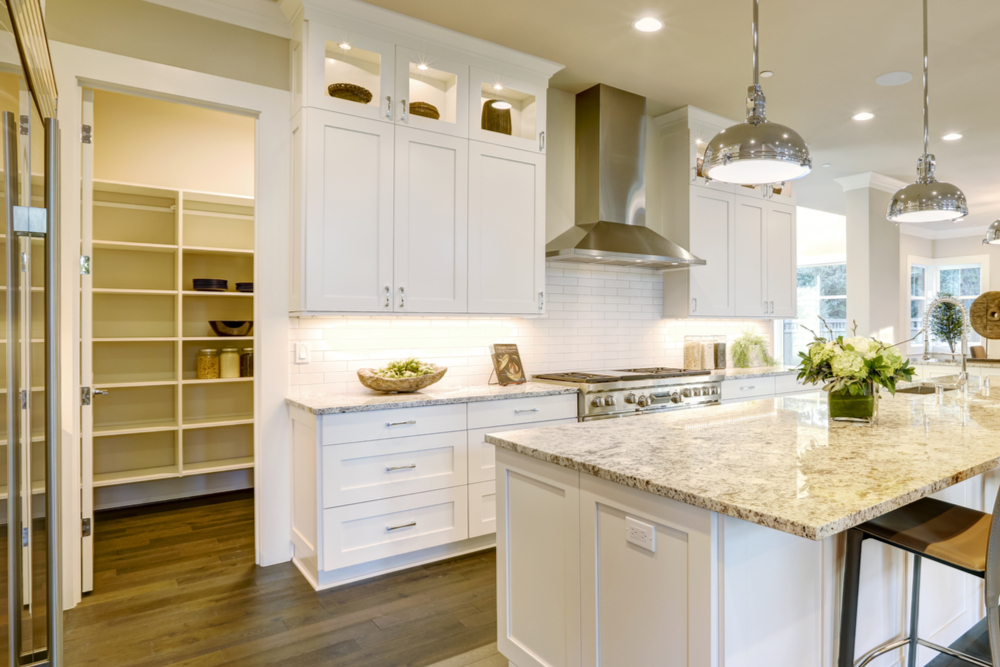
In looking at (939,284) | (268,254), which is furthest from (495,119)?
(939,284)

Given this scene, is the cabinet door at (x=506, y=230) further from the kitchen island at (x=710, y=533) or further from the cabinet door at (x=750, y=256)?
the cabinet door at (x=750, y=256)

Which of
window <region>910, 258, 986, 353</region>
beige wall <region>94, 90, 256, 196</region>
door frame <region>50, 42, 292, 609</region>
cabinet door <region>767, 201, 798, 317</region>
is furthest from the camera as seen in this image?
window <region>910, 258, 986, 353</region>

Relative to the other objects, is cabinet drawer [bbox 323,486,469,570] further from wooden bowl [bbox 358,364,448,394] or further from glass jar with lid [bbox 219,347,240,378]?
glass jar with lid [bbox 219,347,240,378]

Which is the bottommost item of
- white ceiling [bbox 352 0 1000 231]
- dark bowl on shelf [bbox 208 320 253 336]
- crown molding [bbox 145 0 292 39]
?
dark bowl on shelf [bbox 208 320 253 336]

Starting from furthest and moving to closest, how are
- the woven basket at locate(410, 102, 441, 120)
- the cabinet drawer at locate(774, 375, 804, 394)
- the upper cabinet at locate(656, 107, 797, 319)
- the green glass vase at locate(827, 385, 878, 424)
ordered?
A: 1. the cabinet drawer at locate(774, 375, 804, 394)
2. the upper cabinet at locate(656, 107, 797, 319)
3. the woven basket at locate(410, 102, 441, 120)
4. the green glass vase at locate(827, 385, 878, 424)

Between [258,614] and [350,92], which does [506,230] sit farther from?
[258,614]

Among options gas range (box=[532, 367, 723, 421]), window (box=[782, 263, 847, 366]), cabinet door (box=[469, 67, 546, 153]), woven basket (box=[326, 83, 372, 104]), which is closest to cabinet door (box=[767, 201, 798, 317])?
gas range (box=[532, 367, 723, 421])

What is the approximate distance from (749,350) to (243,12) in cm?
446

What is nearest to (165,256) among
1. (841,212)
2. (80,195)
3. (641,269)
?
(80,195)

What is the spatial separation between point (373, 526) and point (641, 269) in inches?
113

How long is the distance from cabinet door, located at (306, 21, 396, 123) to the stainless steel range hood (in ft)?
4.77

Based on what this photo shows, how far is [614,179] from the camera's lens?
13.5ft

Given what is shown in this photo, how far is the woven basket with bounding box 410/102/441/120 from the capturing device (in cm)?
326

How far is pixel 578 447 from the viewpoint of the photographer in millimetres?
1780
